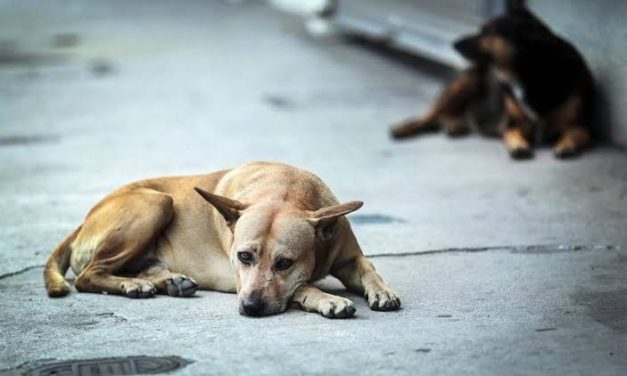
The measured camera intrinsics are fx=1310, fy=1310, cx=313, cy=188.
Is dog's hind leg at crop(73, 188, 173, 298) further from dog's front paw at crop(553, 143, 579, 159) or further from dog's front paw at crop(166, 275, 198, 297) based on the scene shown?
dog's front paw at crop(553, 143, 579, 159)

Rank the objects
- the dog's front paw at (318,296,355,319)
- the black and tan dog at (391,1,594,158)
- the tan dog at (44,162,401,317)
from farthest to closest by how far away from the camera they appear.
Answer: the black and tan dog at (391,1,594,158), the tan dog at (44,162,401,317), the dog's front paw at (318,296,355,319)

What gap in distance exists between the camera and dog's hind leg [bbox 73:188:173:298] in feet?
22.4

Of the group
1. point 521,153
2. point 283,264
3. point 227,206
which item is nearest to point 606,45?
point 521,153

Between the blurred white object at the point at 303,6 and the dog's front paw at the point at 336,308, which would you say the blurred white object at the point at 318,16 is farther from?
the dog's front paw at the point at 336,308

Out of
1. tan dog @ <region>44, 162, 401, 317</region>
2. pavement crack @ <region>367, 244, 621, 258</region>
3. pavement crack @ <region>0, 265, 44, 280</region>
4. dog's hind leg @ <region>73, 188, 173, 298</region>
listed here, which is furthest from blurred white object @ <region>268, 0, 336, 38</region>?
dog's hind leg @ <region>73, 188, 173, 298</region>

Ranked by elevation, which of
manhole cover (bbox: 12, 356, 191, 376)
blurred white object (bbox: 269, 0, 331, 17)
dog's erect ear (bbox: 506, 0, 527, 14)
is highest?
dog's erect ear (bbox: 506, 0, 527, 14)

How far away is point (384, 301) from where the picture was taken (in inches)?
248

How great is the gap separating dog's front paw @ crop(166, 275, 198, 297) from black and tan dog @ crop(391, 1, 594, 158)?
14.6 feet

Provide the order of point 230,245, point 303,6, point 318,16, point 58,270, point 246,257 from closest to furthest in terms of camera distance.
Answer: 1. point 246,257
2. point 230,245
3. point 58,270
4. point 318,16
5. point 303,6

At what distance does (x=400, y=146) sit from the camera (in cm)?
1148

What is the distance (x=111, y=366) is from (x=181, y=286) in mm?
1249

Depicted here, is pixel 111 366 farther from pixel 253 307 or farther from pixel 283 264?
pixel 283 264

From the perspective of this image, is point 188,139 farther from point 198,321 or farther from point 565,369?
point 565,369

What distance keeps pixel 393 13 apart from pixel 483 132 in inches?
188
